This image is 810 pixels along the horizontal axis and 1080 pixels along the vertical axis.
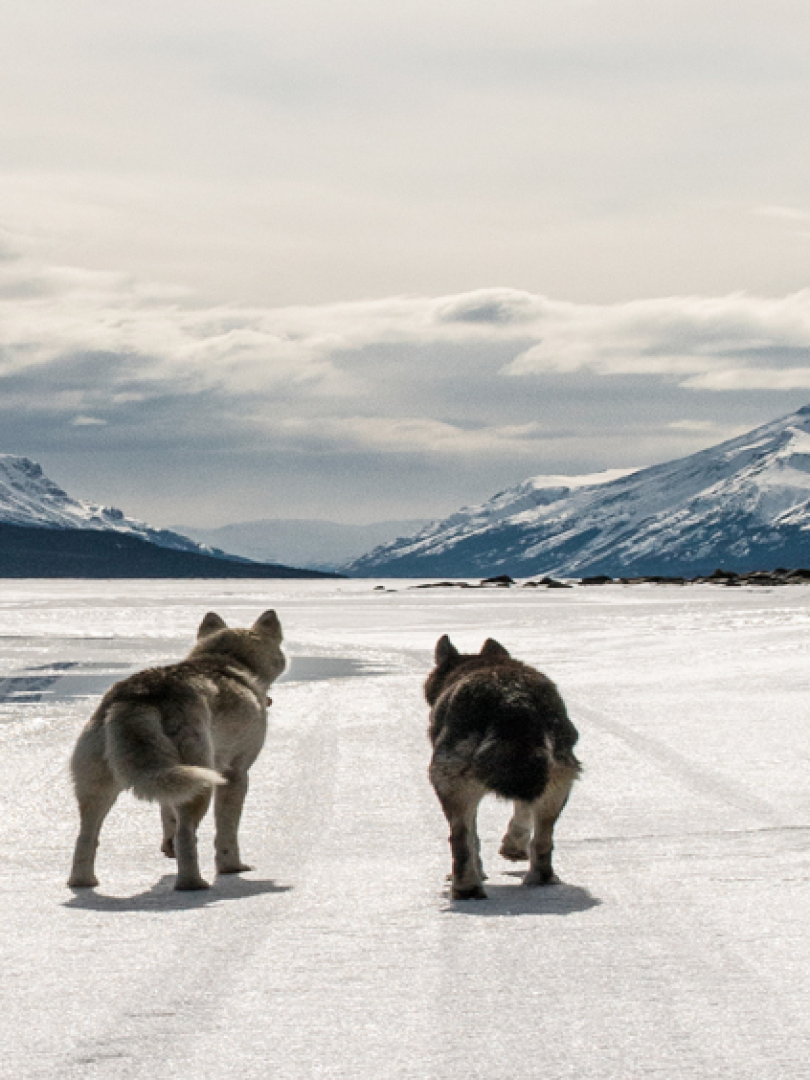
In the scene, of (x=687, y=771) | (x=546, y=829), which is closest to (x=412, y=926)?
(x=546, y=829)

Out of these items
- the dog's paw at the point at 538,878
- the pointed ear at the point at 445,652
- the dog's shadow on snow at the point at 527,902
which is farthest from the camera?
the pointed ear at the point at 445,652

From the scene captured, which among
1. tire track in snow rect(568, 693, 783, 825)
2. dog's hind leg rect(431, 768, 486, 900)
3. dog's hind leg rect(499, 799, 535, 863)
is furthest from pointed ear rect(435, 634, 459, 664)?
tire track in snow rect(568, 693, 783, 825)

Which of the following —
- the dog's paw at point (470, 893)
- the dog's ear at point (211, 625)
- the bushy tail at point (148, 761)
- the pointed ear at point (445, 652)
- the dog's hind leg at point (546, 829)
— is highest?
the dog's ear at point (211, 625)

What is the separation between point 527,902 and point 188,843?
1773mm

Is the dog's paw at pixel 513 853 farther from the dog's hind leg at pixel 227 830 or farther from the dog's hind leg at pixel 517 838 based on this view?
the dog's hind leg at pixel 227 830

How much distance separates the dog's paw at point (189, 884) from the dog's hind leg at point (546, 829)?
169 centimetres

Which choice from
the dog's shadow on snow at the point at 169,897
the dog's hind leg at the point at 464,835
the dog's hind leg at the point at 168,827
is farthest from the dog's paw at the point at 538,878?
the dog's hind leg at the point at 168,827

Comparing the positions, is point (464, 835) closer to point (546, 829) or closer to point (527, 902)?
point (527, 902)

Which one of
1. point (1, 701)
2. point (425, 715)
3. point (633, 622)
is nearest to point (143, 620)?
point (633, 622)

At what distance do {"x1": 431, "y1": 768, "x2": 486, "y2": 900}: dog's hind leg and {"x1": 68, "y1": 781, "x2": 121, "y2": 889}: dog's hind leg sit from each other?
5.82 feet

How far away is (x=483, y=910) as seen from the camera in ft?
20.7

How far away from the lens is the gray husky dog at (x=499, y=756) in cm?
645

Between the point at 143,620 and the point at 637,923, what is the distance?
32.4m

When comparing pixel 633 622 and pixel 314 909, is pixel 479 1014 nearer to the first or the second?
pixel 314 909
